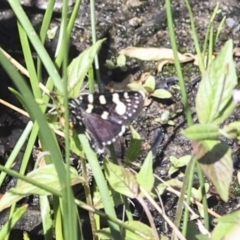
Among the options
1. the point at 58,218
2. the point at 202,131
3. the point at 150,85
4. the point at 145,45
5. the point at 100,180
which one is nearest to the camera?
the point at 202,131

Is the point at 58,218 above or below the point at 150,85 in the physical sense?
below

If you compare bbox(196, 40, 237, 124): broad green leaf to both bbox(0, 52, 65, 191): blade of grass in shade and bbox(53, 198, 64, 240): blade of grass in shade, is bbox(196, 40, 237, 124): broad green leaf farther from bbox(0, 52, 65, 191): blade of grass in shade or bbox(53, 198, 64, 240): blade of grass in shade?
bbox(53, 198, 64, 240): blade of grass in shade

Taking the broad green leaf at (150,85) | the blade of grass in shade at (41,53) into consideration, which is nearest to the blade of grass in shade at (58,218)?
the blade of grass in shade at (41,53)

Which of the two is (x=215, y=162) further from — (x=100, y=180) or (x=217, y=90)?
(x=100, y=180)

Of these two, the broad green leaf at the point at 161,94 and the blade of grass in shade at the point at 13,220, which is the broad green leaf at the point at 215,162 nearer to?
the blade of grass in shade at the point at 13,220

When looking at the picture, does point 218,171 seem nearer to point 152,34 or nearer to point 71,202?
point 71,202

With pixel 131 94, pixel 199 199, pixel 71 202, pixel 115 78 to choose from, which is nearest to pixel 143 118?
pixel 115 78

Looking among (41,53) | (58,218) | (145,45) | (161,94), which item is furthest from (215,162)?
(145,45)
